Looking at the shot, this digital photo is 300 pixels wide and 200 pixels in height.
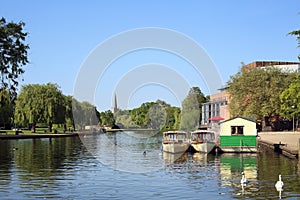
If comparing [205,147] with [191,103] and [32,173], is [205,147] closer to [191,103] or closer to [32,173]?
[32,173]

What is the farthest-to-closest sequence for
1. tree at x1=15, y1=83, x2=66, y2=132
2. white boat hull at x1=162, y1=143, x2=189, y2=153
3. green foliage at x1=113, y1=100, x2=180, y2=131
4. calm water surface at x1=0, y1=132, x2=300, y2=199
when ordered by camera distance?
green foliage at x1=113, y1=100, x2=180, y2=131, tree at x1=15, y1=83, x2=66, y2=132, white boat hull at x1=162, y1=143, x2=189, y2=153, calm water surface at x1=0, y1=132, x2=300, y2=199

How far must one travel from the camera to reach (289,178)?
28.5 meters

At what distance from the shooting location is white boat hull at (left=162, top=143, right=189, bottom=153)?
1922 inches

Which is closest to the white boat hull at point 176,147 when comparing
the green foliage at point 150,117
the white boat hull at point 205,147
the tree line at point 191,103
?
the white boat hull at point 205,147

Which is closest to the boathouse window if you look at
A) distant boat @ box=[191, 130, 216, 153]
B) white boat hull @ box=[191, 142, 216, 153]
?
distant boat @ box=[191, 130, 216, 153]

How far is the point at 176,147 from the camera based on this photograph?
161 ft

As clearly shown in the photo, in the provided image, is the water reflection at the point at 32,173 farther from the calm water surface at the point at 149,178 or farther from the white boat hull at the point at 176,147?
the white boat hull at the point at 176,147

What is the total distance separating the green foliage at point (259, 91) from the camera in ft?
286

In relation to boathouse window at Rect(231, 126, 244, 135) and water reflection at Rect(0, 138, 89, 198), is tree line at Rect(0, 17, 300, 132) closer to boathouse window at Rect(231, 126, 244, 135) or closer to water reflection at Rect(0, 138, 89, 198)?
boathouse window at Rect(231, 126, 244, 135)

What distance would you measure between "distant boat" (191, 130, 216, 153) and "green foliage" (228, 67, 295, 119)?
34.9 metres

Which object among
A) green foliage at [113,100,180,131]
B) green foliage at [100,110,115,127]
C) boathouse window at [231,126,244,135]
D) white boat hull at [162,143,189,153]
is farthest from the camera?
green foliage at [100,110,115,127]

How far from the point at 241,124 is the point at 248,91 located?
134ft

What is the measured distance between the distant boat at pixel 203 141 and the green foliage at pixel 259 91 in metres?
34.9

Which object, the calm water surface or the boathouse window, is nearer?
the calm water surface
